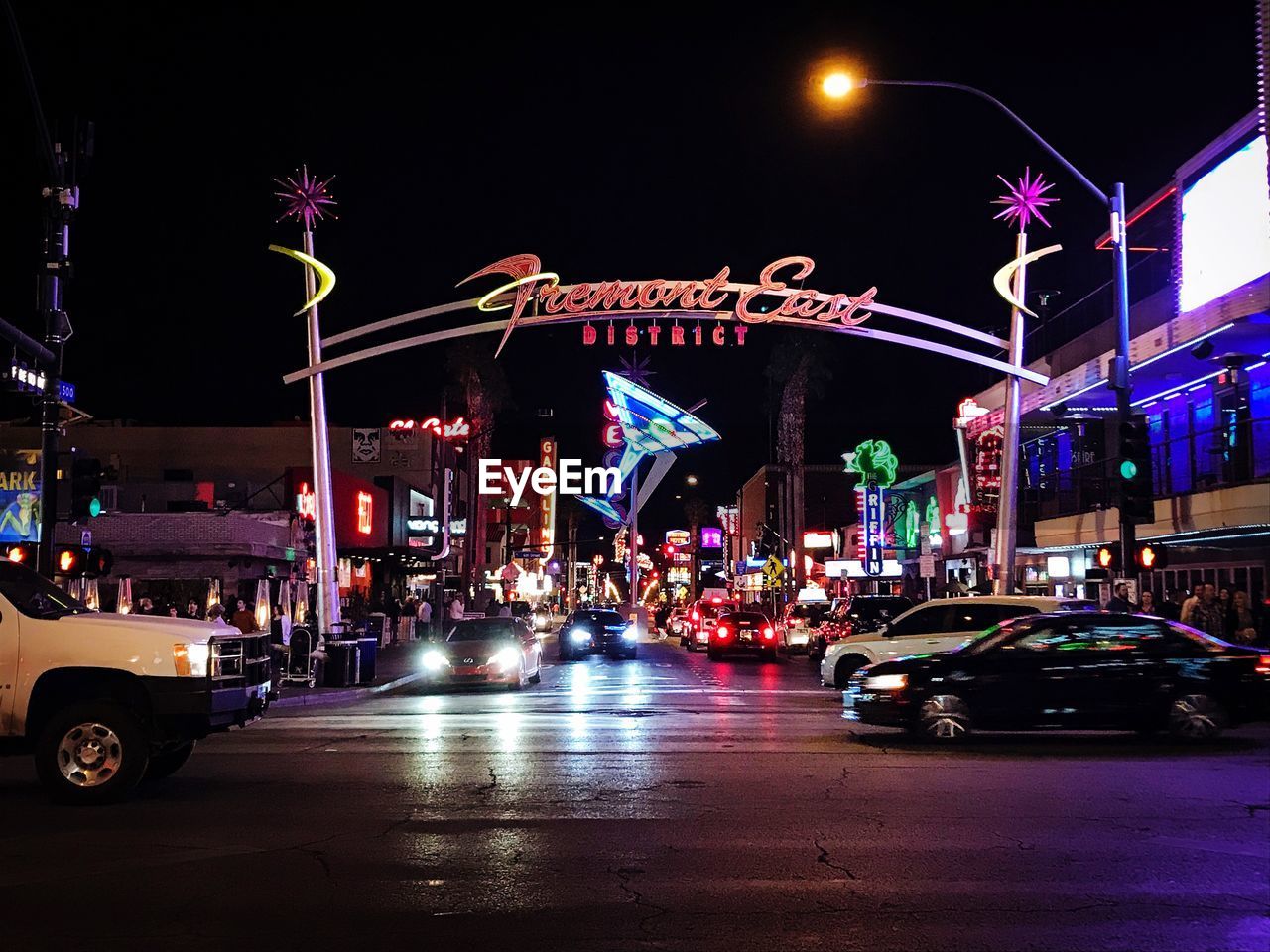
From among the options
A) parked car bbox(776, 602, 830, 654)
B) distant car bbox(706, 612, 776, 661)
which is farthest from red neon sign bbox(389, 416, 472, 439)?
distant car bbox(706, 612, 776, 661)

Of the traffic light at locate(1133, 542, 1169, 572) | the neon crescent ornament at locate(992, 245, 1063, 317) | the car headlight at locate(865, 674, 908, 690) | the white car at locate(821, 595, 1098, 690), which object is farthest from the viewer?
the neon crescent ornament at locate(992, 245, 1063, 317)

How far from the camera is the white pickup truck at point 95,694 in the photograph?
10891mm

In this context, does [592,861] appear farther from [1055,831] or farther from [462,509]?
[462,509]

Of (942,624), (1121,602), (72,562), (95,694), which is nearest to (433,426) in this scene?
(72,562)

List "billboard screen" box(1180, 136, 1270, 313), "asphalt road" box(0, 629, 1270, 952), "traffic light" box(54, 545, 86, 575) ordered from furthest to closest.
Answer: "billboard screen" box(1180, 136, 1270, 313), "traffic light" box(54, 545, 86, 575), "asphalt road" box(0, 629, 1270, 952)

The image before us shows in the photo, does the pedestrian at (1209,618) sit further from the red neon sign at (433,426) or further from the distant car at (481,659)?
the red neon sign at (433,426)

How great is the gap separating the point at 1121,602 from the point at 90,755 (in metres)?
16.6

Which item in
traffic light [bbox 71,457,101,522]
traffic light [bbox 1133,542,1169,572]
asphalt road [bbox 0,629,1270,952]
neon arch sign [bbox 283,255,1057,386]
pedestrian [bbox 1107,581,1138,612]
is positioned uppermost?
neon arch sign [bbox 283,255,1057,386]

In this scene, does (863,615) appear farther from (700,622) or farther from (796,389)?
(796,389)

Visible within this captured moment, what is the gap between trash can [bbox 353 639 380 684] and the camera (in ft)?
84.2

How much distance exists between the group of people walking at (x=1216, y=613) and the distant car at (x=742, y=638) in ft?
48.5

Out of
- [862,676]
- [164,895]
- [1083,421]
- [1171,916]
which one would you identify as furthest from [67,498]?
[1083,421]

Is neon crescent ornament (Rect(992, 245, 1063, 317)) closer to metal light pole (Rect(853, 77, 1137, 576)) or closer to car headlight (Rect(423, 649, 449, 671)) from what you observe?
metal light pole (Rect(853, 77, 1137, 576))

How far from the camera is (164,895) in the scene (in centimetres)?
770
